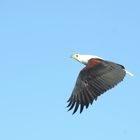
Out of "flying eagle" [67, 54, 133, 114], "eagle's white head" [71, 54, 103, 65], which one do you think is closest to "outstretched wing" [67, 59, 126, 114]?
"flying eagle" [67, 54, 133, 114]

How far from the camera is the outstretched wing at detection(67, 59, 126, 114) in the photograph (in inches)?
629

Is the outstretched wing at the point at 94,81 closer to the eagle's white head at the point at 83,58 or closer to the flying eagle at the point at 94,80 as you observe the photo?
the flying eagle at the point at 94,80

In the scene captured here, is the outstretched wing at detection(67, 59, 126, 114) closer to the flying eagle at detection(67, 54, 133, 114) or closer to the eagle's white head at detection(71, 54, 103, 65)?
the flying eagle at detection(67, 54, 133, 114)

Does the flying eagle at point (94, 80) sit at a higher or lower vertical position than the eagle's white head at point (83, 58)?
lower

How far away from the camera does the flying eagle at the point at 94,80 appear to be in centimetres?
1598

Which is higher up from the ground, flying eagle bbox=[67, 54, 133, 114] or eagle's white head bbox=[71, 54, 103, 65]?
eagle's white head bbox=[71, 54, 103, 65]

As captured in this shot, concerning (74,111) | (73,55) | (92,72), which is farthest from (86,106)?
(73,55)

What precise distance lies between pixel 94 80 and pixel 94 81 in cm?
4

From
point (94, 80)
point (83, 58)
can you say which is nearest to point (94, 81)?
point (94, 80)

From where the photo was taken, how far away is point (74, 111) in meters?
15.5

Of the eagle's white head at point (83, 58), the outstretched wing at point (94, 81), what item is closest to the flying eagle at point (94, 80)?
the outstretched wing at point (94, 81)

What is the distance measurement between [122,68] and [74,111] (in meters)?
2.73

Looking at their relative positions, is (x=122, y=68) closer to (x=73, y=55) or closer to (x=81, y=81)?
(x=81, y=81)

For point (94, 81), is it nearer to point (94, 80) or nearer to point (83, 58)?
point (94, 80)
